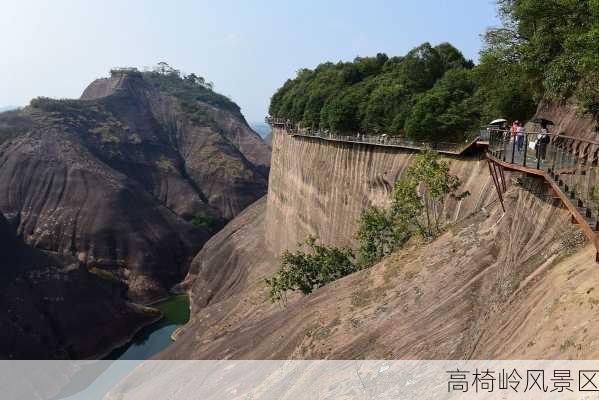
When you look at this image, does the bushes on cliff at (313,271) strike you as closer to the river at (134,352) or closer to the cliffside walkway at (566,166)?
the cliffside walkway at (566,166)

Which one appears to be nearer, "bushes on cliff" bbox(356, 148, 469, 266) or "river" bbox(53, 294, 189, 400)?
"bushes on cliff" bbox(356, 148, 469, 266)

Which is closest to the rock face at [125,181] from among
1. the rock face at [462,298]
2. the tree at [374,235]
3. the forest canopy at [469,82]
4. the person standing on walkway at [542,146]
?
the forest canopy at [469,82]

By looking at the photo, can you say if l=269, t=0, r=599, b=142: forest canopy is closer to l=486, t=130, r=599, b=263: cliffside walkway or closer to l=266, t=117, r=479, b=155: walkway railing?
l=266, t=117, r=479, b=155: walkway railing

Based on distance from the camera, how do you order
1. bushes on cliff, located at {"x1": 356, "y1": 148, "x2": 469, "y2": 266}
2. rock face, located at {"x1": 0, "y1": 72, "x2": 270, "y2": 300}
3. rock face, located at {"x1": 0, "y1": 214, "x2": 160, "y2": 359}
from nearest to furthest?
1. bushes on cliff, located at {"x1": 356, "y1": 148, "x2": 469, "y2": 266}
2. rock face, located at {"x1": 0, "y1": 214, "x2": 160, "y2": 359}
3. rock face, located at {"x1": 0, "y1": 72, "x2": 270, "y2": 300}

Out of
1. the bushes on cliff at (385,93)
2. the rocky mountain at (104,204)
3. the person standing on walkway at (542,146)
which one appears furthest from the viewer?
the rocky mountain at (104,204)

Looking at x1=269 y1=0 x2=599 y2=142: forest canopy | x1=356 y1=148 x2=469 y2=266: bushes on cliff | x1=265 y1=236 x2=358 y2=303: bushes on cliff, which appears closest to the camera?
x1=269 y1=0 x2=599 y2=142: forest canopy

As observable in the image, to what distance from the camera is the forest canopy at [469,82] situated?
69.4 feet

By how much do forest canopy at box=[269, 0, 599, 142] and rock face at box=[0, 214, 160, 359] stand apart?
30.6 metres

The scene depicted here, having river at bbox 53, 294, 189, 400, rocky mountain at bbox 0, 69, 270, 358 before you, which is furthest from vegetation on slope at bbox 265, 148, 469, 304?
rocky mountain at bbox 0, 69, 270, 358

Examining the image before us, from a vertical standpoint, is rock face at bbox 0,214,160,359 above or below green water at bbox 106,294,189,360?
above

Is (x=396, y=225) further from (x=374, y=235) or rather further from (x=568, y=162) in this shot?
(x=568, y=162)

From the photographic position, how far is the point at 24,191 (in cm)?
8975

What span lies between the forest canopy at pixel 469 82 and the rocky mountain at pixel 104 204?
1273 inches

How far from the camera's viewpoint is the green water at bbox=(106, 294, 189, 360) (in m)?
57.2
